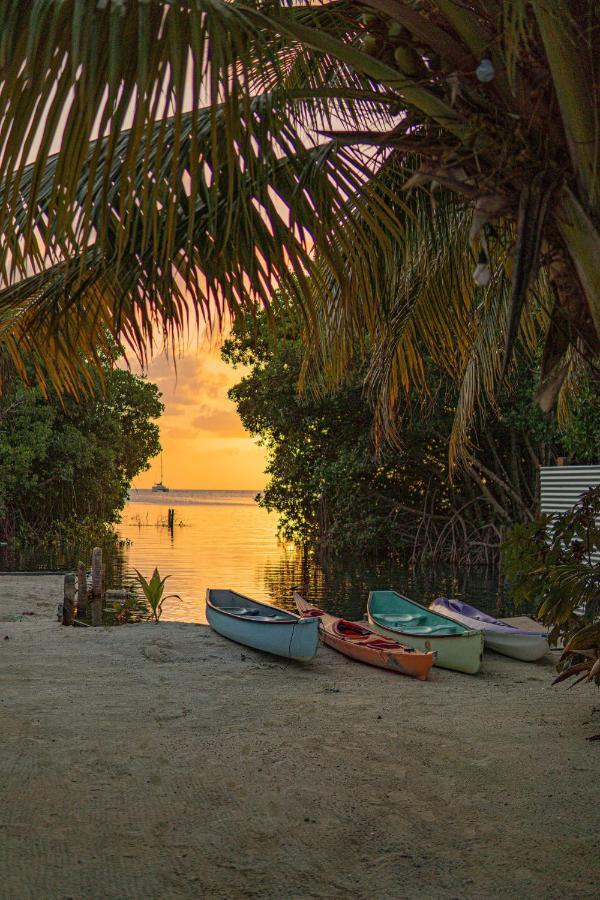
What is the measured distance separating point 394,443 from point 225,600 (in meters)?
5.13

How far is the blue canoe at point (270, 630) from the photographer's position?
9.39 metres

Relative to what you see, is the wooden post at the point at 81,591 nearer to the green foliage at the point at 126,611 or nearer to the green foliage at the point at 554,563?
the green foliage at the point at 126,611

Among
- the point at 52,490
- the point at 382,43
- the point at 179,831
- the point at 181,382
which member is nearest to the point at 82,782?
the point at 179,831

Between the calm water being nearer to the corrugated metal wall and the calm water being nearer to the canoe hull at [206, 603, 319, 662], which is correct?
the canoe hull at [206, 603, 319, 662]

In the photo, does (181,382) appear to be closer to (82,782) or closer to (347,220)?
(347,220)

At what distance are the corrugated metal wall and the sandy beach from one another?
2226mm

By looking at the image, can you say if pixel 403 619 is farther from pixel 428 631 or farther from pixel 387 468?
pixel 387 468

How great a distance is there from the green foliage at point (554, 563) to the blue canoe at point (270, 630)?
3391 millimetres

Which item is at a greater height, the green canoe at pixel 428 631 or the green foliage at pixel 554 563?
the green foliage at pixel 554 563

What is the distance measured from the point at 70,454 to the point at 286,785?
27223mm

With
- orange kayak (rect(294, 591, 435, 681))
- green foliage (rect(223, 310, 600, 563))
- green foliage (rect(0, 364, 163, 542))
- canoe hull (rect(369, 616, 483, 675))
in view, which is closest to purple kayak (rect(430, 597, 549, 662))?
canoe hull (rect(369, 616, 483, 675))

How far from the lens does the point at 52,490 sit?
105 ft

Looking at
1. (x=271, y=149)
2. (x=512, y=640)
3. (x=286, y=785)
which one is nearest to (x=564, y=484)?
(x=512, y=640)

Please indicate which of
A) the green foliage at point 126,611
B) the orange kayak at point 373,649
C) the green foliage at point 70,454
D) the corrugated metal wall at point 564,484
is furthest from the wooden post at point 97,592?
the green foliage at point 70,454
